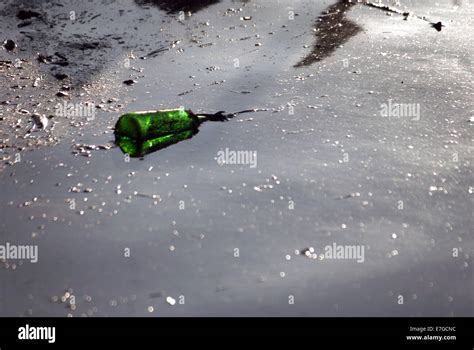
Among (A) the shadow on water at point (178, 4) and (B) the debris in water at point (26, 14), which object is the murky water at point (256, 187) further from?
(A) the shadow on water at point (178, 4)

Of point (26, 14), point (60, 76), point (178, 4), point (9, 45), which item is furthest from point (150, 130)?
point (26, 14)

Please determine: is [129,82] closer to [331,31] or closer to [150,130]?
[150,130]

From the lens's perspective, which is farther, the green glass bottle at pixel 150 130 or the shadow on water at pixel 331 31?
the shadow on water at pixel 331 31
